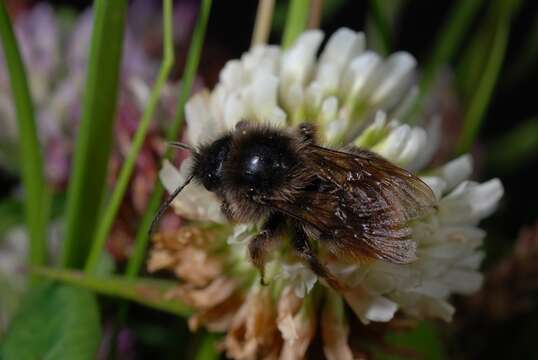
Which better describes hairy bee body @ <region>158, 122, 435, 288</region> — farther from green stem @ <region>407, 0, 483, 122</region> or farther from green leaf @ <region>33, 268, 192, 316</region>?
green stem @ <region>407, 0, 483, 122</region>

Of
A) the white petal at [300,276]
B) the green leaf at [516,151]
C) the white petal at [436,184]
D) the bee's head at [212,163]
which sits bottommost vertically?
the green leaf at [516,151]

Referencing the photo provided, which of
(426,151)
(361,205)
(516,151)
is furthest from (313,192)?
(516,151)

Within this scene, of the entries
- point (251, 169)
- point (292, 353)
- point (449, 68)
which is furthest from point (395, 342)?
point (449, 68)

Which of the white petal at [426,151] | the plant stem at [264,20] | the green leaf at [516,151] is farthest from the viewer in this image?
the green leaf at [516,151]

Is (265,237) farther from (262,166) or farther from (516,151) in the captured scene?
(516,151)

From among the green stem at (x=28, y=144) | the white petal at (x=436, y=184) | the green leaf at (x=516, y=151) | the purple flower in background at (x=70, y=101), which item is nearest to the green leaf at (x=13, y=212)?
the purple flower in background at (x=70, y=101)

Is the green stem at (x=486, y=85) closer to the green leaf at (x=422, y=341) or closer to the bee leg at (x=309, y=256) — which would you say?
the green leaf at (x=422, y=341)
